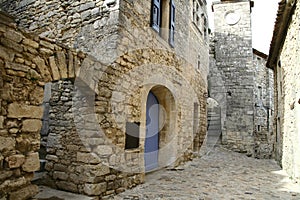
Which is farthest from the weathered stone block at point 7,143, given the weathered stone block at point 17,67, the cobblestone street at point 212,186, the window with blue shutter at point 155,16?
the window with blue shutter at point 155,16

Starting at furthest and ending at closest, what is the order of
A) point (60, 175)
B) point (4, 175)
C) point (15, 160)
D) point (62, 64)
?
1. point (60, 175)
2. point (62, 64)
3. point (15, 160)
4. point (4, 175)

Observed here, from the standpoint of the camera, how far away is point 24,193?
2.65m

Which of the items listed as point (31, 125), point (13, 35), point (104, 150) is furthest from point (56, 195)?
point (13, 35)

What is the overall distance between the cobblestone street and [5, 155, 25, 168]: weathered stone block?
1647mm

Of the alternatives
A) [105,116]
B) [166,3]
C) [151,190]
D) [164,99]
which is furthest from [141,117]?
[166,3]

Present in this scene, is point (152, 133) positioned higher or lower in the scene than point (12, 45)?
lower

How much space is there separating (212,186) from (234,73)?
865 cm

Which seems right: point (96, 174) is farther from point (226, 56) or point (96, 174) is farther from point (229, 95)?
point (226, 56)

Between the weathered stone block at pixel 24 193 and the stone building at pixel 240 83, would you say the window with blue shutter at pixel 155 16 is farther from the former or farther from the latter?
the stone building at pixel 240 83

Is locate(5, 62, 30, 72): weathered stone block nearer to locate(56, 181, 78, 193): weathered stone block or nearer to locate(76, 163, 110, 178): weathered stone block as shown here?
locate(76, 163, 110, 178): weathered stone block

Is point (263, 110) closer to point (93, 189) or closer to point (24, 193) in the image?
point (93, 189)

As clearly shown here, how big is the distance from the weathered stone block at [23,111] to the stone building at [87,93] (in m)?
0.01

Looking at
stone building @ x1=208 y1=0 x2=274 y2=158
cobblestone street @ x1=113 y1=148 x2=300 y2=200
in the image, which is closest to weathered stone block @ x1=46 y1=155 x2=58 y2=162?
cobblestone street @ x1=113 y1=148 x2=300 y2=200

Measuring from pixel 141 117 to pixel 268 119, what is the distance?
1040 cm
